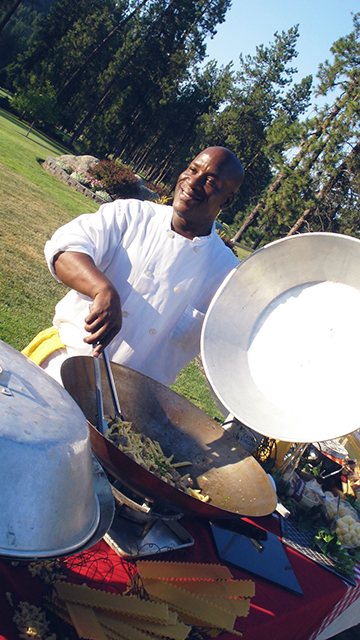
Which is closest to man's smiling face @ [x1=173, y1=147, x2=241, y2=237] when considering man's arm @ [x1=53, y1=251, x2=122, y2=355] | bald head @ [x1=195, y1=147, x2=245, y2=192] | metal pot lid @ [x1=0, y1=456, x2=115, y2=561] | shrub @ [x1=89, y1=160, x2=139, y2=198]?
bald head @ [x1=195, y1=147, x2=245, y2=192]

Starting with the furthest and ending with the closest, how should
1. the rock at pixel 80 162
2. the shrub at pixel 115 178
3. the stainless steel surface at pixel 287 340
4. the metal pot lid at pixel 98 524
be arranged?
the rock at pixel 80 162, the shrub at pixel 115 178, the stainless steel surface at pixel 287 340, the metal pot lid at pixel 98 524

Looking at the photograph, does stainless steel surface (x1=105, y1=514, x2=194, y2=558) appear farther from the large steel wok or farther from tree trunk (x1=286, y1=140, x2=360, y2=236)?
tree trunk (x1=286, y1=140, x2=360, y2=236)

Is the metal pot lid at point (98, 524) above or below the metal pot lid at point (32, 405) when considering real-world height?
below

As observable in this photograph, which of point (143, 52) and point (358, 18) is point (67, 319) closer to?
point (358, 18)

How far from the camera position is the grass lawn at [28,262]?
5422 mm

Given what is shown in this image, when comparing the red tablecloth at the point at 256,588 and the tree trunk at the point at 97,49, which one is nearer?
the red tablecloth at the point at 256,588

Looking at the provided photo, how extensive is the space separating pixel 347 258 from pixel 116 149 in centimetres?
3849

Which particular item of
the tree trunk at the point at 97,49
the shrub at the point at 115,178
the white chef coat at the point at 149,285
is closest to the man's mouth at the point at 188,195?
the white chef coat at the point at 149,285

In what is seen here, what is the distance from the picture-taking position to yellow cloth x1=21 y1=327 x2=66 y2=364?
5.86 ft

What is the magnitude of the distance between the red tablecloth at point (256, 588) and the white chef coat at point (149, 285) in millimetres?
671

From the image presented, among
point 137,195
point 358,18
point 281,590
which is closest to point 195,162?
point 281,590

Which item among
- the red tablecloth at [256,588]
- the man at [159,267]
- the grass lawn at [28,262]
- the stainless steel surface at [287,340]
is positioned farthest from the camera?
the grass lawn at [28,262]

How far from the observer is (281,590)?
61.2 inches

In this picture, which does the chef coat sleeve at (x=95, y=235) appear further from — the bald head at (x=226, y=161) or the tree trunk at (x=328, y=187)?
the tree trunk at (x=328, y=187)
